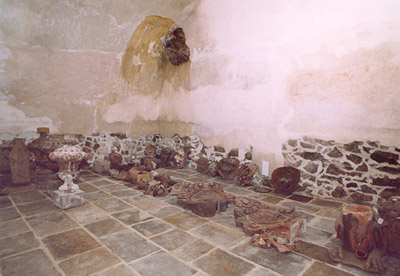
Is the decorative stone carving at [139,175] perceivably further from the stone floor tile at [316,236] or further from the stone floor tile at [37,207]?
the stone floor tile at [316,236]

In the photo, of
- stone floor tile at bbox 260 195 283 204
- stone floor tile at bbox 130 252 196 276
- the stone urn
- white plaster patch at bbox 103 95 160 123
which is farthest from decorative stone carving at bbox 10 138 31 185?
stone floor tile at bbox 260 195 283 204

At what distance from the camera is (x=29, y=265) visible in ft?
7.62

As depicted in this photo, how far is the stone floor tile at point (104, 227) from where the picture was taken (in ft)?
9.86

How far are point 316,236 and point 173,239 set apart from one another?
175cm

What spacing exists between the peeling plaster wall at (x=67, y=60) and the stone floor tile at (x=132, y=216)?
3.42 metres

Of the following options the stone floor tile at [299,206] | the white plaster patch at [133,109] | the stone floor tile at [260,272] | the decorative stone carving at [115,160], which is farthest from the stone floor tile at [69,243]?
the white plaster patch at [133,109]

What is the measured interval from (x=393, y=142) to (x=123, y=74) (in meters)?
6.06

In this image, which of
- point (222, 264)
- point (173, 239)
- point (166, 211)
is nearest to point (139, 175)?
point (166, 211)

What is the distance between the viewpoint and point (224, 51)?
5.72m

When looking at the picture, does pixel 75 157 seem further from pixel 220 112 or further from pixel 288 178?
pixel 288 178

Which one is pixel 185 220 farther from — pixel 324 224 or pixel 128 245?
pixel 324 224

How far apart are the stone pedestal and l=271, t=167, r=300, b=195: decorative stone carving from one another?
346cm

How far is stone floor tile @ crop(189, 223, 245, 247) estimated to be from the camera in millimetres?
2844

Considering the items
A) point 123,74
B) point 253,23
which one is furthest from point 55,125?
point 253,23
